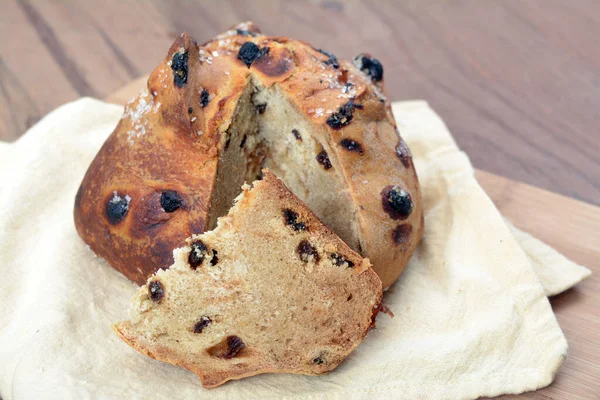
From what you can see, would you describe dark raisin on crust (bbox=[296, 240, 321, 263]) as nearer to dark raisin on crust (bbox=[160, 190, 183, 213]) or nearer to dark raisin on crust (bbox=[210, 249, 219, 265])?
dark raisin on crust (bbox=[210, 249, 219, 265])

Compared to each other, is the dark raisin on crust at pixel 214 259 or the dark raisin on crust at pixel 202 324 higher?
the dark raisin on crust at pixel 214 259

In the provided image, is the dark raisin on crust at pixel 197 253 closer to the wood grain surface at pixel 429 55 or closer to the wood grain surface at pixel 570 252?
the wood grain surface at pixel 570 252

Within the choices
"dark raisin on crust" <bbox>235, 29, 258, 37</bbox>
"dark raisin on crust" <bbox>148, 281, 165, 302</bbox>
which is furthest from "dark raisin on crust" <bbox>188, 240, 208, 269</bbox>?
"dark raisin on crust" <bbox>235, 29, 258, 37</bbox>

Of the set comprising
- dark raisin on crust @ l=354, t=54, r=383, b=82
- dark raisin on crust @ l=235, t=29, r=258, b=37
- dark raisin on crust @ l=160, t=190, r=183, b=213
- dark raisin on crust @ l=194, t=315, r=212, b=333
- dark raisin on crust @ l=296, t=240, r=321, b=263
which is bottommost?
dark raisin on crust @ l=194, t=315, r=212, b=333

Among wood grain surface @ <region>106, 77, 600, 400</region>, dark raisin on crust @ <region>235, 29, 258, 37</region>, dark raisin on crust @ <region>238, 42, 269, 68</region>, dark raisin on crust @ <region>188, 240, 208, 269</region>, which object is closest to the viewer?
dark raisin on crust @ <region>188, 240, 208, 269</region>

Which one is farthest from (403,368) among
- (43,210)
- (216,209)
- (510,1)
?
(510,1)

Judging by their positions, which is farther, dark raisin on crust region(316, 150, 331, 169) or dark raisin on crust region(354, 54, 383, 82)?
dark raisin on crust region(354, 54, 383, 82)

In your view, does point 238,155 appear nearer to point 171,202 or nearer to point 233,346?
point 171,202

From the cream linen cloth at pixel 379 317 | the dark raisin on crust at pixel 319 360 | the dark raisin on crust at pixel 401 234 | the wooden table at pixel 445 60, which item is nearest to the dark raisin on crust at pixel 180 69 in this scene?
the cream linen cloth at pixel 379 317
